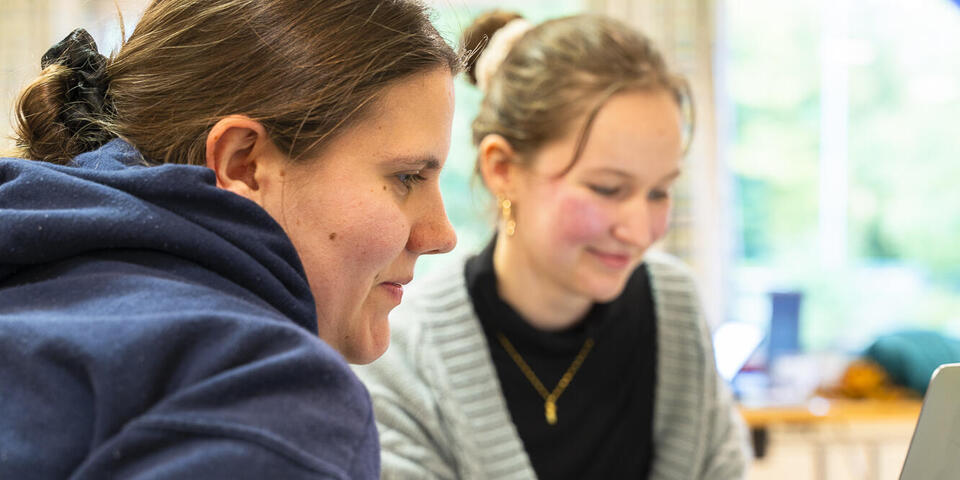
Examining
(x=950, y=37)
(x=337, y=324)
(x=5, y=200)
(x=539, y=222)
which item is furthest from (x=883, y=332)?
(x=5, y=200)

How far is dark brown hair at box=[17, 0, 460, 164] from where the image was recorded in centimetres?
80

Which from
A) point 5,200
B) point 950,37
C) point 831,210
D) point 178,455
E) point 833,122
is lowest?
point 831,210

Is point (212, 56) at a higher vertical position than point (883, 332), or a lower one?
higher

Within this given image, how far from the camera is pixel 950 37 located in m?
4.32

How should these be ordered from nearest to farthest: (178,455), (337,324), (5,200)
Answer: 1. (178,455)
2. (5,200)
3. (337,324)

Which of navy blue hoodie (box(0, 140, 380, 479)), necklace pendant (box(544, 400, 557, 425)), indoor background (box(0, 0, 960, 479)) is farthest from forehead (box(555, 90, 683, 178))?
indoor background (box(0, 0, 960, 479))

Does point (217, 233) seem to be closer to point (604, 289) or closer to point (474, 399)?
point (474, 399)

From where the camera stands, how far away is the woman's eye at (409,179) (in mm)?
859

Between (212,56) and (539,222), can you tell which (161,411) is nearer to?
(212,56)

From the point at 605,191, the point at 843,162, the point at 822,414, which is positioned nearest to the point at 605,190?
the point at 605,191

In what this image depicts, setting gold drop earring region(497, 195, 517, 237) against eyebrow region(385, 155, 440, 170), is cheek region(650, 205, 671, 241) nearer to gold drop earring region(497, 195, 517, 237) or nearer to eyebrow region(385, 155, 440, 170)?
gold drop earring region(497, 195, 517, 237)

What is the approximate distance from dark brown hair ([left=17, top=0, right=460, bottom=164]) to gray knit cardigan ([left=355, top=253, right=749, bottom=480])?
736 millimetres

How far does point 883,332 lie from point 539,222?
317 cm

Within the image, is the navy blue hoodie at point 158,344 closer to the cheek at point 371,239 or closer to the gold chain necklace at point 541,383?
the cheek at point 371,239
